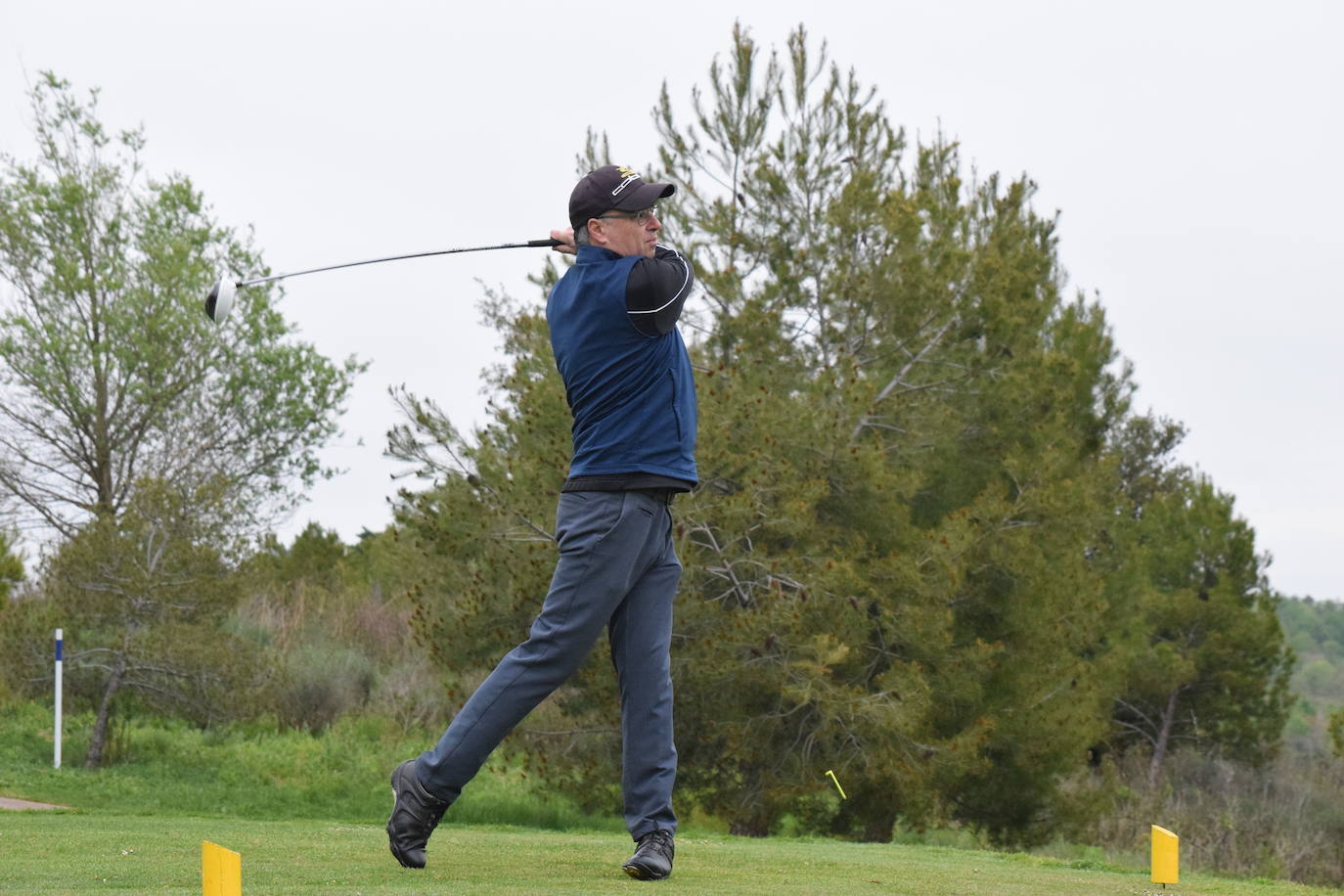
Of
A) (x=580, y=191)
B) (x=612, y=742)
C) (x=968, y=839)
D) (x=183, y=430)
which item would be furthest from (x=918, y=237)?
(x=183, y=430)

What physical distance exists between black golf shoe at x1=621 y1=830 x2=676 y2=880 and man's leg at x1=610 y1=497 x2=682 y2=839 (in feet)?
0.30

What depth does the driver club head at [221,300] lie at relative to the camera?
584 cm

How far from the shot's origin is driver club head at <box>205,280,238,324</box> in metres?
5.84

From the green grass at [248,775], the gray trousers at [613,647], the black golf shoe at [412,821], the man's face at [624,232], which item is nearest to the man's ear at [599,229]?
the man's face at [624,232]

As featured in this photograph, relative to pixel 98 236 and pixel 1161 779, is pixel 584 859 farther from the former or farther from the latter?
pixel 98 236

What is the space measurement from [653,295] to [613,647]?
1.03 metres

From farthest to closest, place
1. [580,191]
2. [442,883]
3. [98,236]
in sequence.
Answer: [98,236]
[580,191]
[442,883]

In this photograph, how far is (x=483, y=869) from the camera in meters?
4.27

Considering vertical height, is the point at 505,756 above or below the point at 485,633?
below

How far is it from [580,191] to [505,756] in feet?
38.9

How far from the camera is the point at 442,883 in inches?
153

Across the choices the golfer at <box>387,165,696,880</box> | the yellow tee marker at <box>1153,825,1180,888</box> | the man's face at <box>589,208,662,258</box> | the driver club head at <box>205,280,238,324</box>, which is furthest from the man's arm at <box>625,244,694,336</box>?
the driver club head at <box>205,280,238,324</box>

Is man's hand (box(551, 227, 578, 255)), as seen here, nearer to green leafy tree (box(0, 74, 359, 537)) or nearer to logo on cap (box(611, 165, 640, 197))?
logo on cap (box(611, 165, 640, 197))

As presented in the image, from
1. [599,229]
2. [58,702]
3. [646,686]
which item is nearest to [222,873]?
[646,686]
